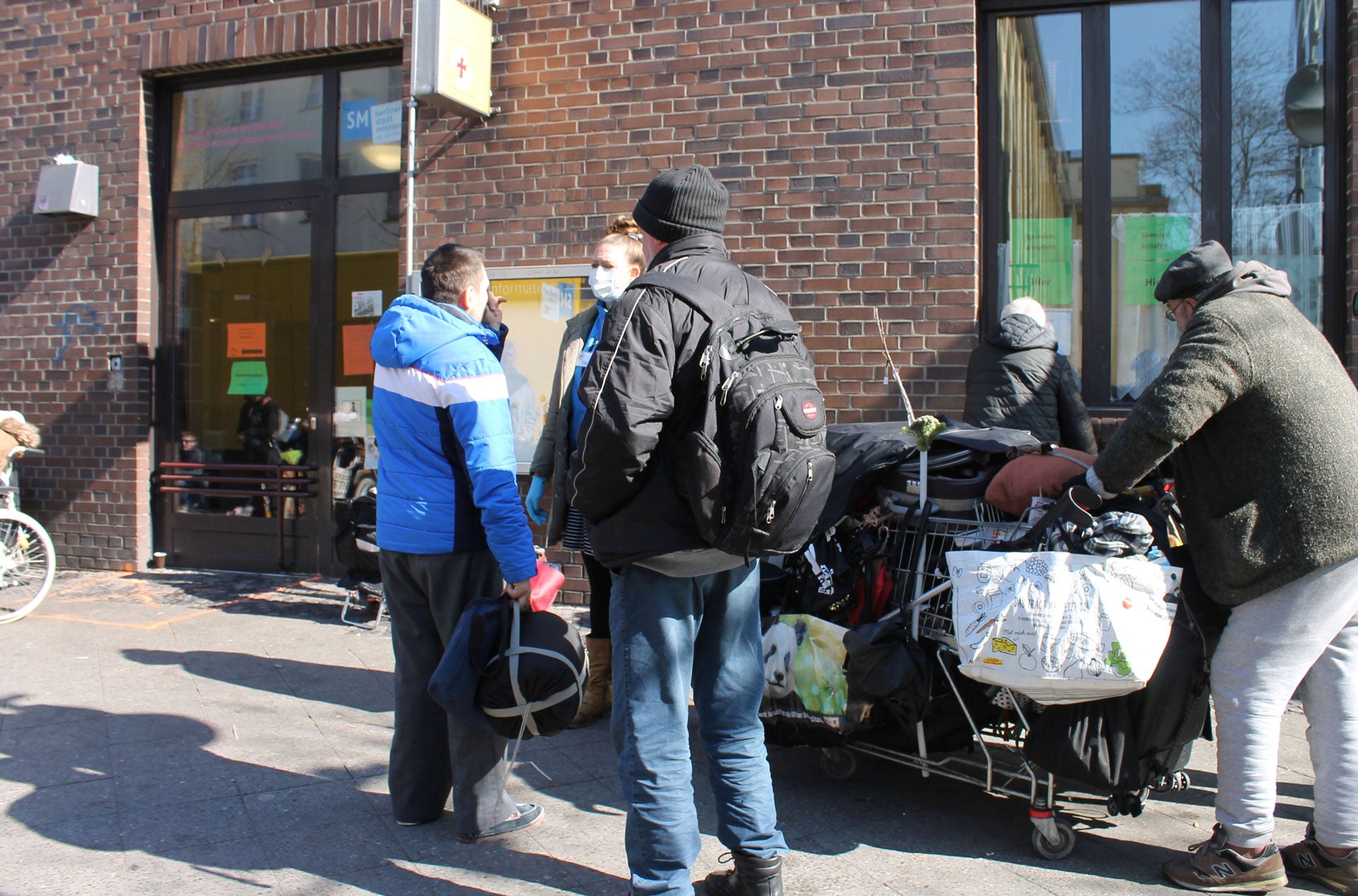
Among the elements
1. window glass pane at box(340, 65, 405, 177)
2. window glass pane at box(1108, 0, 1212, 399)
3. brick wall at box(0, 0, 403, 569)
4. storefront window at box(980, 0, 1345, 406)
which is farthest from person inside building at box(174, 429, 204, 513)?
window glass pane at box(1108, 0, 1212, 399)

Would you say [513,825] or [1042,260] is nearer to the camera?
[513,825]

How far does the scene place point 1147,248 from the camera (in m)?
6.08

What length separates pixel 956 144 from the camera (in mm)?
6012

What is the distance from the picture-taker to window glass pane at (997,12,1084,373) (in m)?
6.20

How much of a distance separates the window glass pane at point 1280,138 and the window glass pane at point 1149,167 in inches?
8.6

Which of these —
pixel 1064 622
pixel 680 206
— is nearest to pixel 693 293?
pixel 680 206

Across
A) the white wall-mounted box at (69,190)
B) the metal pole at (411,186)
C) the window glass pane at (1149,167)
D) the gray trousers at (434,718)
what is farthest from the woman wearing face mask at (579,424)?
the white wall-mounted box at (69,190)

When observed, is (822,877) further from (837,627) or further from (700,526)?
(700,526)

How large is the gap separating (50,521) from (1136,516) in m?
7.95

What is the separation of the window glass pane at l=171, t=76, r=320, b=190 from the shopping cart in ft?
19.3

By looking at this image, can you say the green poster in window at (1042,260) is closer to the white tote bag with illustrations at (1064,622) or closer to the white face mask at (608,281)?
the white face mask at (608,281)

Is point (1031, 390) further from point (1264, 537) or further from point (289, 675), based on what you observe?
point (289, 675)

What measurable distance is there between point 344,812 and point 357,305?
15.3ft

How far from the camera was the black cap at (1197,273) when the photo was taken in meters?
3.22
